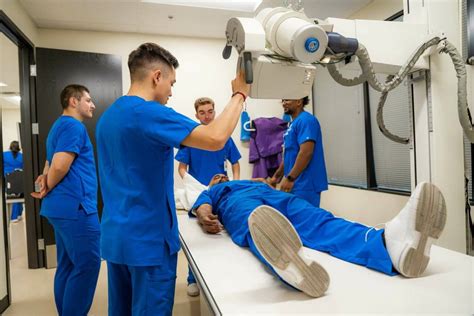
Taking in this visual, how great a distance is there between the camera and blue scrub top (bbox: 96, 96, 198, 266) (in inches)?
37.2

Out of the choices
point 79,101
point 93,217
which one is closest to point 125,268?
point 93,217

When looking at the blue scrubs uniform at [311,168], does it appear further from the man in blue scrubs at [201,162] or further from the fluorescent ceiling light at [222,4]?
the fluorescent ceiling light at [222,4]

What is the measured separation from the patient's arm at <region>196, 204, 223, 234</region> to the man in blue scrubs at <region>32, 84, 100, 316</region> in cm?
62

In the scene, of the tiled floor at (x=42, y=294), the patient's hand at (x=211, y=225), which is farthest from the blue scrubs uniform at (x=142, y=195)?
the tiled floor at (x=42, y=294)

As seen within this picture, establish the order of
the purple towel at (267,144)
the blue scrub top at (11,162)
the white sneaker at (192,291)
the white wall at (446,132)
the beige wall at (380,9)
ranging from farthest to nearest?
the blue scrub top at (11,162) → the purple towel at (267,144) → the beige wall at (380,9) → the white sneaker at (192,291) → the white wall at (446,132)

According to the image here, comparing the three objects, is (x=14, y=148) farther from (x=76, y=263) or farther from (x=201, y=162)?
(x=76, y=263)

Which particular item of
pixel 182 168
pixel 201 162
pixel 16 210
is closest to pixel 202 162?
pixel 201 162

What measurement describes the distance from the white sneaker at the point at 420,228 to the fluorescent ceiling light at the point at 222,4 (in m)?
2.29

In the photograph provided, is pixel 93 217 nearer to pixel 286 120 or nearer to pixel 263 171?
pixel 263 171

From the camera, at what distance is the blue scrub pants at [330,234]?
39.6 inches

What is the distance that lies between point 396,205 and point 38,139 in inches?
125

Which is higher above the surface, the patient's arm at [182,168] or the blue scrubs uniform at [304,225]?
the patient's arm at [182,168]

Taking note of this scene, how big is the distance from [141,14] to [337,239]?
2619 millimetres

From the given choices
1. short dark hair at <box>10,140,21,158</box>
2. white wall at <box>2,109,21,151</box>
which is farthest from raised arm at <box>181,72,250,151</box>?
white wall at <box>2,109,21,151</box>
